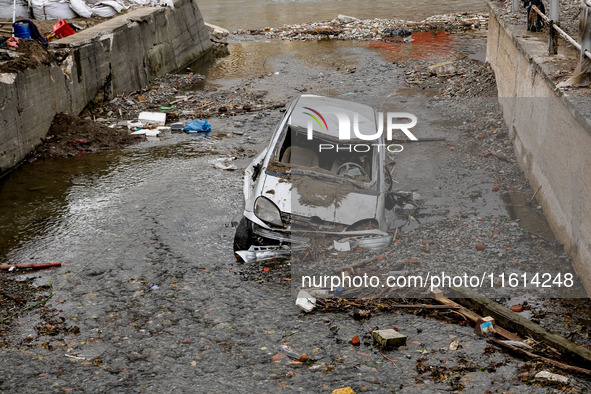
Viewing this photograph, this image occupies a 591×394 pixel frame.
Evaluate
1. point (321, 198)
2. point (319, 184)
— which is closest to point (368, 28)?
point (319, 184)

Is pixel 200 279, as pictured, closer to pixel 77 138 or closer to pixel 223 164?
pixel 223 164

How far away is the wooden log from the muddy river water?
0.31 metres

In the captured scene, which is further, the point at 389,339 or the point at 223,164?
the point at 223,164

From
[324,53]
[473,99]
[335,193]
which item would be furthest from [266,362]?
[324,53]

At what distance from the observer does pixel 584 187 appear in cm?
649

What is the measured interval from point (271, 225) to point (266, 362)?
2.05 metres

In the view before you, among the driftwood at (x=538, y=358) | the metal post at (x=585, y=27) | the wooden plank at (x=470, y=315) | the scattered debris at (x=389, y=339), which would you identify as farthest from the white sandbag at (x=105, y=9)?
the driftwood at (x=538, y=358)

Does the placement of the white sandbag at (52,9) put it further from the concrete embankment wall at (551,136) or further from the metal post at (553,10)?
the metal post at (553,10)

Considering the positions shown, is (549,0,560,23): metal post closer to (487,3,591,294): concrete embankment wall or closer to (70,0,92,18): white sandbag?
(487,3,591,294): concrete embankment wall

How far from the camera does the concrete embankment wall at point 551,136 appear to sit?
6.60 metres

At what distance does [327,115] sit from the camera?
8703 millimetres

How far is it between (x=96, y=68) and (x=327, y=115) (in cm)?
808

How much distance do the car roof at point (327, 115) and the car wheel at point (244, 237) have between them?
1679 mm

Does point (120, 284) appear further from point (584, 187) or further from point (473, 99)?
point (473, 99)
